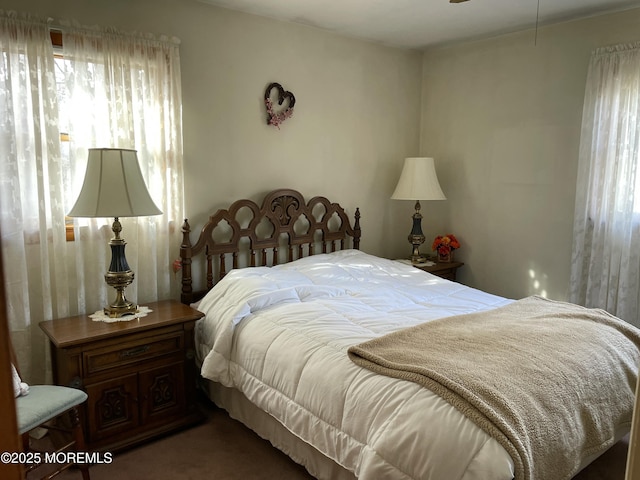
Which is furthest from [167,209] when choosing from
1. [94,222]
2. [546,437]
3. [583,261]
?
[583,261]

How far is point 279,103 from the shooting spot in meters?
3.43

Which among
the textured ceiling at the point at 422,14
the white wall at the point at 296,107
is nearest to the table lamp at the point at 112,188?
the white wall at the point at 296,107

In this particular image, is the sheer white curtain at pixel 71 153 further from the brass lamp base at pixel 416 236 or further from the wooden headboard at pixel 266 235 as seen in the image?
the brass lamp base at pixel 416 236

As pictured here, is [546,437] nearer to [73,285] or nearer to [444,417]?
[444,417]

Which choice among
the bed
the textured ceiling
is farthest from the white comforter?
the textured ceiling

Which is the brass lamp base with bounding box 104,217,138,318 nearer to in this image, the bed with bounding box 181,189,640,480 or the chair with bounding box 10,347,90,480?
the bed with bounding box 181,189,640,480

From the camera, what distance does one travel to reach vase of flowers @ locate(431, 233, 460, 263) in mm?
4074

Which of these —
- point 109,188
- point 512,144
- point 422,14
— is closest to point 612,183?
point 512,144

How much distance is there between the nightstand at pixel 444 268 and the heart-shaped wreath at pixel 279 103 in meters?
1.56

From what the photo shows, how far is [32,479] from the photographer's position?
2.19 metres

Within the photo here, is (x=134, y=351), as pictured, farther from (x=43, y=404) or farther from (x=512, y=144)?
(x=512, y=144)

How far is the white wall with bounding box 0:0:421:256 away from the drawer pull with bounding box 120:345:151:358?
93 centimetres

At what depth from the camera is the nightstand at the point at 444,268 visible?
386 centimetres

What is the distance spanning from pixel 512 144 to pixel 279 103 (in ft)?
6.00
